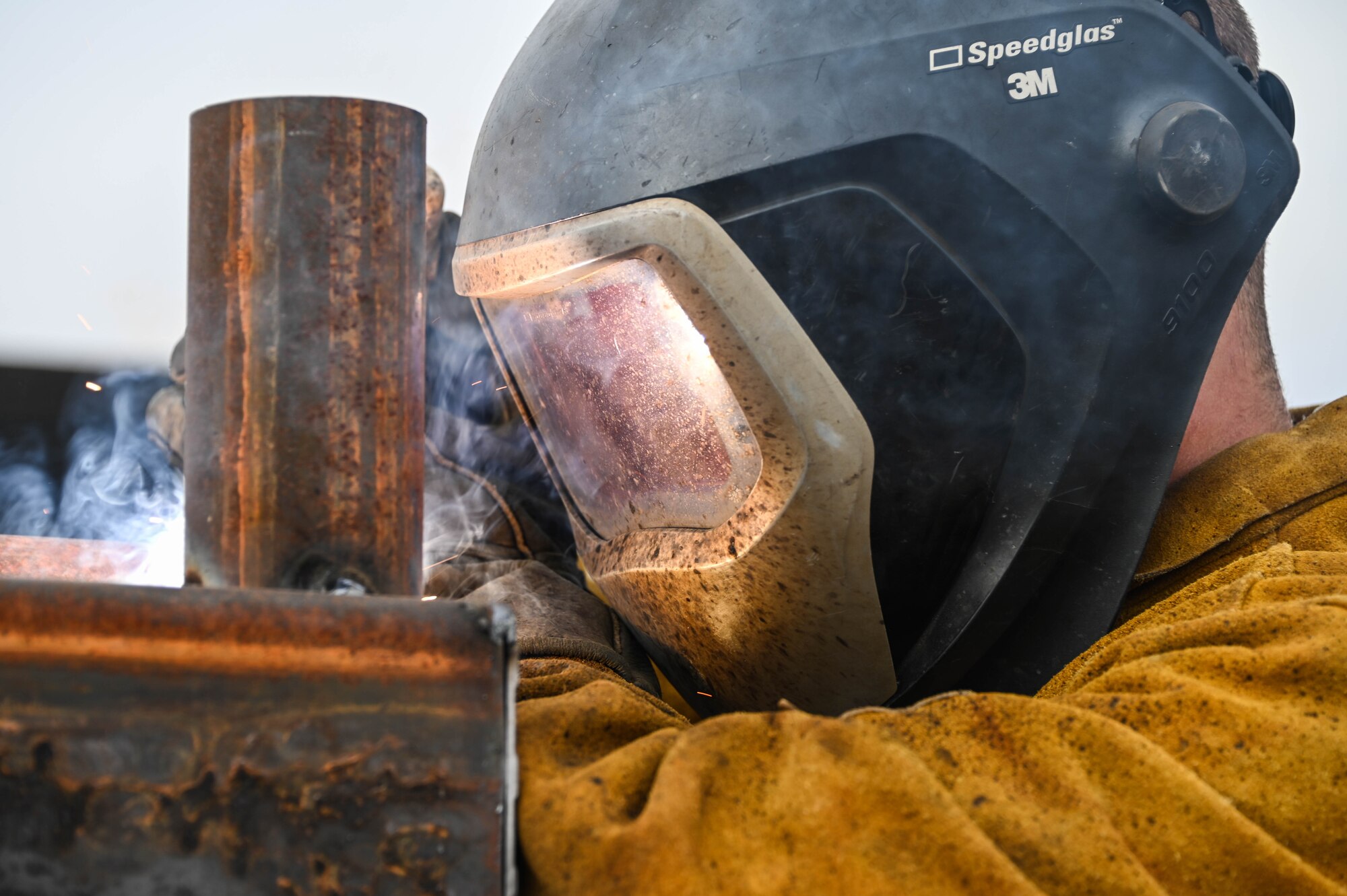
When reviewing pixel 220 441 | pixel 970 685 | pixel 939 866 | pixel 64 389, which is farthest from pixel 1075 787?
pixel 64 389

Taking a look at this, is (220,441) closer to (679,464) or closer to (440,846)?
(440,846)

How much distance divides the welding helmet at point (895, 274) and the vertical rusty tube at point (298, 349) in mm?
295

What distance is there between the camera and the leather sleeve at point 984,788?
1.99 feet

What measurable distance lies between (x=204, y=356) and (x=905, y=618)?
68 cm

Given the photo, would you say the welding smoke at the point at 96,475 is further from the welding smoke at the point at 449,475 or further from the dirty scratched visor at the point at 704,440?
the dirty scratched visor at the point at 704,440

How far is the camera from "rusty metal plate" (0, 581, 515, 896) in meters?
0.56

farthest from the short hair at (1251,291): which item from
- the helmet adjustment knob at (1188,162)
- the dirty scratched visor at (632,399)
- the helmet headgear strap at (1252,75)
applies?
the dirty scratched visor at (632,399)

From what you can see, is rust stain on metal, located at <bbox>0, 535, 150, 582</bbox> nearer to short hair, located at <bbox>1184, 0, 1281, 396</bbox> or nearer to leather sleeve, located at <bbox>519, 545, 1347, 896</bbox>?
leather sleeve, located at <bbox>519, 545, 1347, 896</bbox>

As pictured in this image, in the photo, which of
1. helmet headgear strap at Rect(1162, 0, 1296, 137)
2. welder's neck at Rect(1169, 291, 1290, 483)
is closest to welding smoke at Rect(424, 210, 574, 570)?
welder's neck at Rect(1169, 291, 1290, 483)

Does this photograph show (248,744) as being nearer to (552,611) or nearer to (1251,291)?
(552,611)

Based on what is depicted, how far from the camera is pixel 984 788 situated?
2.19ft

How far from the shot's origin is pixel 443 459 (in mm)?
1792

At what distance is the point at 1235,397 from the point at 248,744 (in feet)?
3.56

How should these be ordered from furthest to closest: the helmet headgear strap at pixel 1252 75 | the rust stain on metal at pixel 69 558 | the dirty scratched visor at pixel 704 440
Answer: the rust stain on metal at pixel 69 558, the helmet headgear strap at pixel 1252 75, the dirty scratched visor at pixel 704 440
